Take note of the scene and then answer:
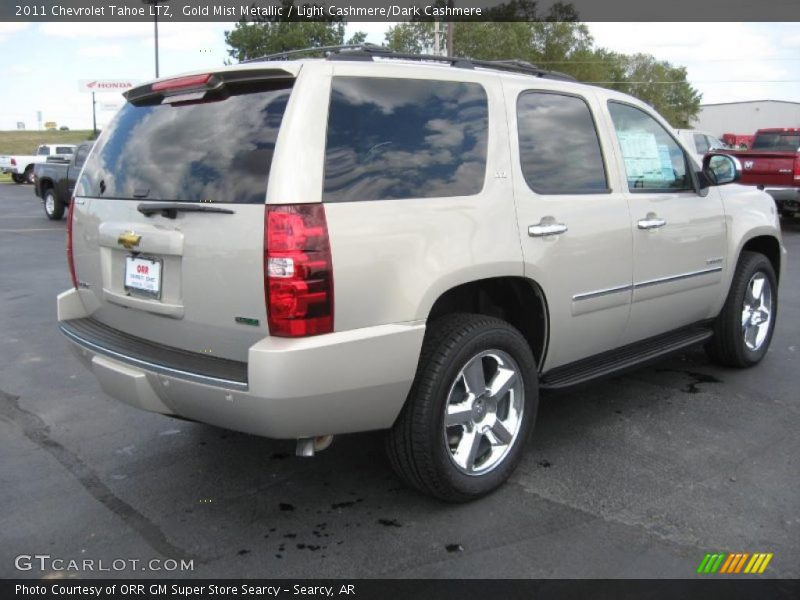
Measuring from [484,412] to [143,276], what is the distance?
63.9 inches

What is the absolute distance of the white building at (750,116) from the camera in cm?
6606

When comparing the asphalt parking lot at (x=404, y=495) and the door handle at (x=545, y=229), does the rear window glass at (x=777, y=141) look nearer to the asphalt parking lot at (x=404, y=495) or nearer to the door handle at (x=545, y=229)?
the asphalt parking lot at (x=404, y=495)

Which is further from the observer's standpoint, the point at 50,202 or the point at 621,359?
the point at 50,202

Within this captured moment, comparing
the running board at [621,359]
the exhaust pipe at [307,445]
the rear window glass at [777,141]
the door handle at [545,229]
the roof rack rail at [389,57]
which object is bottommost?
the exhaust pipe at [307,445]

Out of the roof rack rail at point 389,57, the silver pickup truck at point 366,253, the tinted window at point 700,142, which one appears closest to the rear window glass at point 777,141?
the tinted window at point 700,142

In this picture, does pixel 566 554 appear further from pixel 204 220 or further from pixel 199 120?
pixel 199 120

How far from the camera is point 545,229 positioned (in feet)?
11.7

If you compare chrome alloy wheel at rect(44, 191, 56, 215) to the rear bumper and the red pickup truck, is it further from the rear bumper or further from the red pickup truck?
the rear bumper

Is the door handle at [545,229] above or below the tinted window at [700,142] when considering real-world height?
below

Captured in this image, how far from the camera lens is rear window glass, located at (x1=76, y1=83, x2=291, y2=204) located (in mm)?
2902

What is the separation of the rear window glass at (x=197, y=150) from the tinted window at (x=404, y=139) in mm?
249

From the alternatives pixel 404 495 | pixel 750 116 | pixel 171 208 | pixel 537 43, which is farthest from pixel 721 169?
pixel 750 116

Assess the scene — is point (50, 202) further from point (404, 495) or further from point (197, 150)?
point (404, 495)

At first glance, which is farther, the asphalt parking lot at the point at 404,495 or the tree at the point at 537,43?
the tree at the point at 537,43
